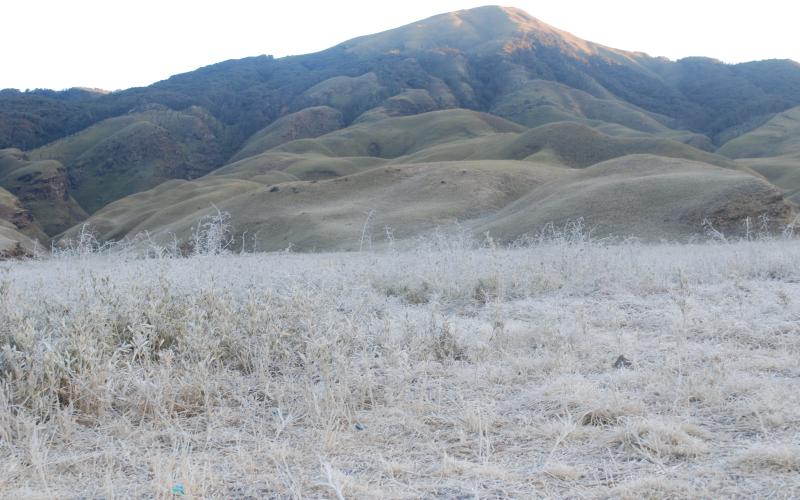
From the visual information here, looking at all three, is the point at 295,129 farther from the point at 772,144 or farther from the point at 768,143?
the point at 772,144

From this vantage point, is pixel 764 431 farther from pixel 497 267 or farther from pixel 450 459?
pixel 497 267

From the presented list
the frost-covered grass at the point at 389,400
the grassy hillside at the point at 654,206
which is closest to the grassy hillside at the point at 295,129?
the grassy hillside at the point at 654,206

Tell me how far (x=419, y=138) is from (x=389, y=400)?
98.0 meters

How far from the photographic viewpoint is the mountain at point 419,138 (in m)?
33.7

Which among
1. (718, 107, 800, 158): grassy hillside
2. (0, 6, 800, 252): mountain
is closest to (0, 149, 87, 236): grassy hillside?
(0, 6, 800, 252): mountain

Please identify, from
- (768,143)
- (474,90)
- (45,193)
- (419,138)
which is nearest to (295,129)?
(419,138)

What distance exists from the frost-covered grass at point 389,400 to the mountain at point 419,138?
19724 mm

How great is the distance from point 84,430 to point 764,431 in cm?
384

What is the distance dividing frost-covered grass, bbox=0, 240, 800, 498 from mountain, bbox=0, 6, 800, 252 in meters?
19.7

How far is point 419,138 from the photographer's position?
100312mm

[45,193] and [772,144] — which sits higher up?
[45,193]

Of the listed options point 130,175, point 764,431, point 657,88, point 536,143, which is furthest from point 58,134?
point 764,431

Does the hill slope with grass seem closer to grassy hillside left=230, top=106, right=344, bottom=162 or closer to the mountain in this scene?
the mountain

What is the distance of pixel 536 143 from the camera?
5784 cm
